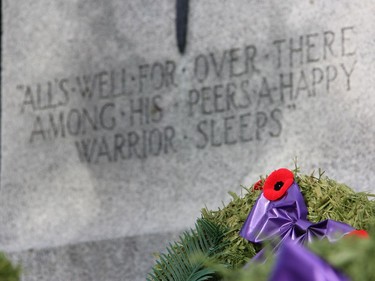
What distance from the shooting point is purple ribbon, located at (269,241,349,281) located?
116 cm

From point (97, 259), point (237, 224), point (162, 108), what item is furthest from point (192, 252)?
point (162, 108)

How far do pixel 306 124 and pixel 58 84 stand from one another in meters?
1.73

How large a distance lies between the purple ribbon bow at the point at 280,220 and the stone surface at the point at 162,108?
6.79ft

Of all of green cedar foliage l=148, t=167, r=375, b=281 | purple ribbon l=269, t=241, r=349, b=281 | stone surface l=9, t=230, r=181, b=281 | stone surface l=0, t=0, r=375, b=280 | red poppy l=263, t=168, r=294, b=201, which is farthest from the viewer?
stone surface l=9, t=230, r=181, b=281

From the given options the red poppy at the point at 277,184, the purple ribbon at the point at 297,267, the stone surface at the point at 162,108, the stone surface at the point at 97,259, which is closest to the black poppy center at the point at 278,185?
the red poppy at the point at 277,184

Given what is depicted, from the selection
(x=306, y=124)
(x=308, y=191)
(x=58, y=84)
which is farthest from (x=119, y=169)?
(x=308, y=191)

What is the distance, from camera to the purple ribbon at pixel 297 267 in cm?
116

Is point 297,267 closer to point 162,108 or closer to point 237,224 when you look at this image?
point 237,224

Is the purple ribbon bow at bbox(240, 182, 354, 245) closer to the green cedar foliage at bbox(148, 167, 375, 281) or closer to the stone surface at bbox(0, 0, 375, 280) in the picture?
the green cedar foliage at bbox(148, 167, 375, 281)

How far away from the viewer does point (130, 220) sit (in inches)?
213

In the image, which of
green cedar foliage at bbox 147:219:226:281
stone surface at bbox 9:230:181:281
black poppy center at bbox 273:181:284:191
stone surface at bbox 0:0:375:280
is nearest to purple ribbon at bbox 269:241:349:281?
green cedar foliage at bbox 147:219:226:281

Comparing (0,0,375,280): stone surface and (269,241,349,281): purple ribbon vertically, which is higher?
(269,241,349,281): purple ribbon

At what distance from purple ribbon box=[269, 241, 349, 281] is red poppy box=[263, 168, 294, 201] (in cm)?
141

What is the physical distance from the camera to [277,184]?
2.66 m
